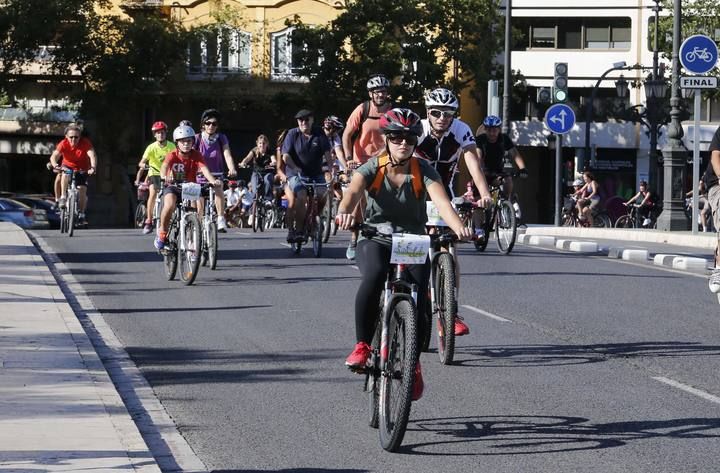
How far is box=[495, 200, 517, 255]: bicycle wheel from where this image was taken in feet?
68.9

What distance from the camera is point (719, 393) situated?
9422mm

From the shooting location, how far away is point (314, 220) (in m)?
20.4

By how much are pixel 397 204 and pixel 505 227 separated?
13.0 metres

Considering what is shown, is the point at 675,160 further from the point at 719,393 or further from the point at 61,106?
the point at 61,106

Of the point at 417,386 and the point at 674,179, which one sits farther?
the point at 674,179

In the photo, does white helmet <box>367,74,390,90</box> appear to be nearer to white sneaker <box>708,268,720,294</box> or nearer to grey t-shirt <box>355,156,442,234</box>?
white sneaker <box>708,268,720,294</box>

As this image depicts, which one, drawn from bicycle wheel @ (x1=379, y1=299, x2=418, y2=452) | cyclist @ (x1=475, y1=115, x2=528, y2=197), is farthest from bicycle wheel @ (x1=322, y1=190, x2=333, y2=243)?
bicycle wheel @ (x1=379, y1=299, x2=418, y2=452)

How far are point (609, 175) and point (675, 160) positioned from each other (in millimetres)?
30258

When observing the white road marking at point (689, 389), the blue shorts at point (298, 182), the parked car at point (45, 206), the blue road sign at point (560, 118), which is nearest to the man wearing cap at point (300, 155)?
the blue shorts at point (298, 182)

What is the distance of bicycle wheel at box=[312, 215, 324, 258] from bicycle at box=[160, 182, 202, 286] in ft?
11.3

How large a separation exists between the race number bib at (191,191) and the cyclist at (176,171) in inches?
12.0

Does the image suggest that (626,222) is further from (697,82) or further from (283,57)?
(283,57)

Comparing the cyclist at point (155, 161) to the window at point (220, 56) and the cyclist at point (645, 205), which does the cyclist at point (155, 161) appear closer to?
the cyclist at point (645, 205)

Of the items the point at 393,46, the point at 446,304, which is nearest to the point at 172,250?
the point at 446,304
